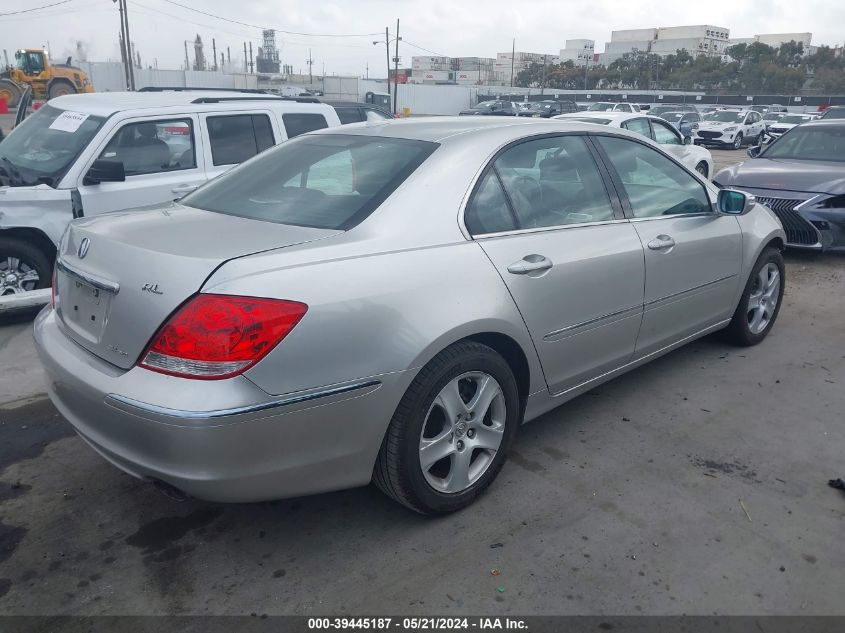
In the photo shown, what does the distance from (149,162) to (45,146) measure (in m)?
0.84

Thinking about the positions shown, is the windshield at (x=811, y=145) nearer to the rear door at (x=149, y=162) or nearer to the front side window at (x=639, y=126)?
the front side window at (x=639, y=126)

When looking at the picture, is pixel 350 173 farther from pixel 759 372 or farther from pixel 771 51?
pixel 771 51

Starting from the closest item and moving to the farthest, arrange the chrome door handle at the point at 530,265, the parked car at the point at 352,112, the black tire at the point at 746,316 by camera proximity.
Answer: the chrome door handle at the point at 530,265 → the black tire at the point at 746,316 → the parked car at the point at 352,112

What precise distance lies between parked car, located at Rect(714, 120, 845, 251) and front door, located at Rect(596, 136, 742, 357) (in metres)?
3.66

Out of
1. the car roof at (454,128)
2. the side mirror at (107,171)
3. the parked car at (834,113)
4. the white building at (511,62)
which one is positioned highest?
the white building at (511,62)

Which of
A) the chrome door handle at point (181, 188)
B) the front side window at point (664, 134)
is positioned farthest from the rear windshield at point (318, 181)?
the front side window at point (664, 134)

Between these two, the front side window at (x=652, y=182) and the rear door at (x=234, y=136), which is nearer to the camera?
the front side window at (x=652, y=182)

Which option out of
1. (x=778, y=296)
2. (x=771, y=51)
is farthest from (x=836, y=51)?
(x=778, y=296)

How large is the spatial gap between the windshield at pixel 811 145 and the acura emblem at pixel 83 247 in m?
8.47

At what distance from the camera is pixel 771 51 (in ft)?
238

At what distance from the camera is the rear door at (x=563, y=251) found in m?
3.01

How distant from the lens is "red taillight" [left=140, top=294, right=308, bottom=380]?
2215mm

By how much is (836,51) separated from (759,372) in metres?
85.1

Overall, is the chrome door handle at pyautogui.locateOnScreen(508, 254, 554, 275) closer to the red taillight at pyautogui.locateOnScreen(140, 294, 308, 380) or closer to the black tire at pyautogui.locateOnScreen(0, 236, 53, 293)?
the red taillight at pyautogui.locateOnScreen(140, 294, 308, 380)
